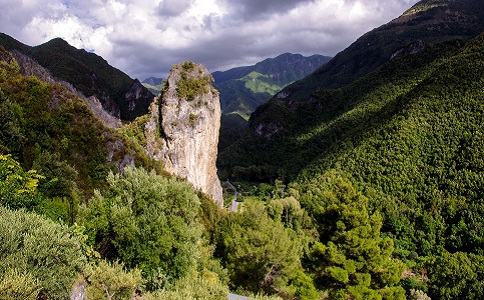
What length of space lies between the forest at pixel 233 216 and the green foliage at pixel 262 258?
0.31 ft

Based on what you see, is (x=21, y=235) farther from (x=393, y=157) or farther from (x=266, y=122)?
(x=266, y=122)

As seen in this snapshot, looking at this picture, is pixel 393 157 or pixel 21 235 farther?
pixel 393 157

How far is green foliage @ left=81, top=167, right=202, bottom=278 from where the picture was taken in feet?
48.8

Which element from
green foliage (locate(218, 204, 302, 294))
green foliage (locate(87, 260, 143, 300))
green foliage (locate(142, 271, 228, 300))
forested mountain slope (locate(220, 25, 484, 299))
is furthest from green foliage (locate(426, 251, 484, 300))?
green foliage (locate(87, 260, 143, 300))

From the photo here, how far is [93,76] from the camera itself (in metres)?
101

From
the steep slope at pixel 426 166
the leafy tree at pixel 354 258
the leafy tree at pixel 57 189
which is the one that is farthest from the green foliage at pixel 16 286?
the steep slope at pixel 426 166

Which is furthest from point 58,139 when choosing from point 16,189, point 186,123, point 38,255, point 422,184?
point 422,184

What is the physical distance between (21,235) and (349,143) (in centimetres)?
7040

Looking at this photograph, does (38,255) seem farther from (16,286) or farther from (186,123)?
(186,123)

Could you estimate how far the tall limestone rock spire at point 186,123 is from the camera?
1978 inches

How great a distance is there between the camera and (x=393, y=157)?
57781mm

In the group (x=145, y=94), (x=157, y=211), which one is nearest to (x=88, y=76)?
(x=145, y=94)

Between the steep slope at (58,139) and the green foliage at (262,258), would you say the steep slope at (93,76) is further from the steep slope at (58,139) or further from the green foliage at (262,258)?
the green foliage at (262,258)

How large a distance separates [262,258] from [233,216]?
827 cm
